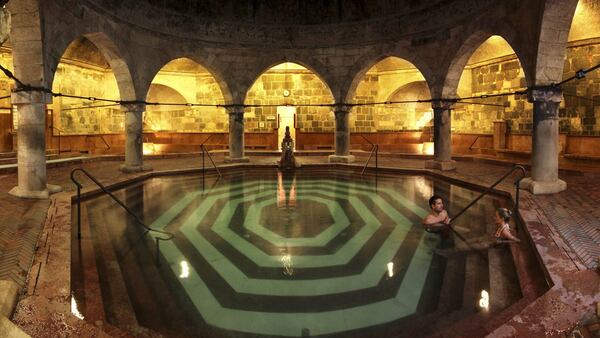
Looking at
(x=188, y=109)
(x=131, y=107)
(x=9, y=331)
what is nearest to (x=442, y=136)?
(x=131, y=107)

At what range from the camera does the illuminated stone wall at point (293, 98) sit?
2084cm

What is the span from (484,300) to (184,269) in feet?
11.0

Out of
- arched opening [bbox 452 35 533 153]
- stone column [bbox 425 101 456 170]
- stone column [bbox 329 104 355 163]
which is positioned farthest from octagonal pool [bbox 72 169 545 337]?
arched opening [bbox 452 35 533 153]

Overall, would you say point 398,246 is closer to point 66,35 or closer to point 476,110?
point 66,35

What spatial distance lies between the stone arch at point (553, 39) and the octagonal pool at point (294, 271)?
111 inches

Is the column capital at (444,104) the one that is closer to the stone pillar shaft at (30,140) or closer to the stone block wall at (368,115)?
the stone block wall at (368,115)

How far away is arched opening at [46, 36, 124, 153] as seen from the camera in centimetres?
1742

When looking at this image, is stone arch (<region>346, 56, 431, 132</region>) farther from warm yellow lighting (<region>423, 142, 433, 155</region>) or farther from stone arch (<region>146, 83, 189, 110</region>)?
stone arch (<region>146, 83, 189, 110</region>)

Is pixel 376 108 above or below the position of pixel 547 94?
above

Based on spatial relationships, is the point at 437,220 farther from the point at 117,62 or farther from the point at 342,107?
the point at 117,62

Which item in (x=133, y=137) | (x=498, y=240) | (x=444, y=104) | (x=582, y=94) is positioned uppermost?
(x=582, y=94)

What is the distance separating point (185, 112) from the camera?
22.2 m

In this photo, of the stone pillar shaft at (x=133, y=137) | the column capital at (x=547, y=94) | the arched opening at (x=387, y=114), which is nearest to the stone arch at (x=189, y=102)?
the arched opening at (x=387, y=114)

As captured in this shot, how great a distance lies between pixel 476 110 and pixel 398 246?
1450 cm
